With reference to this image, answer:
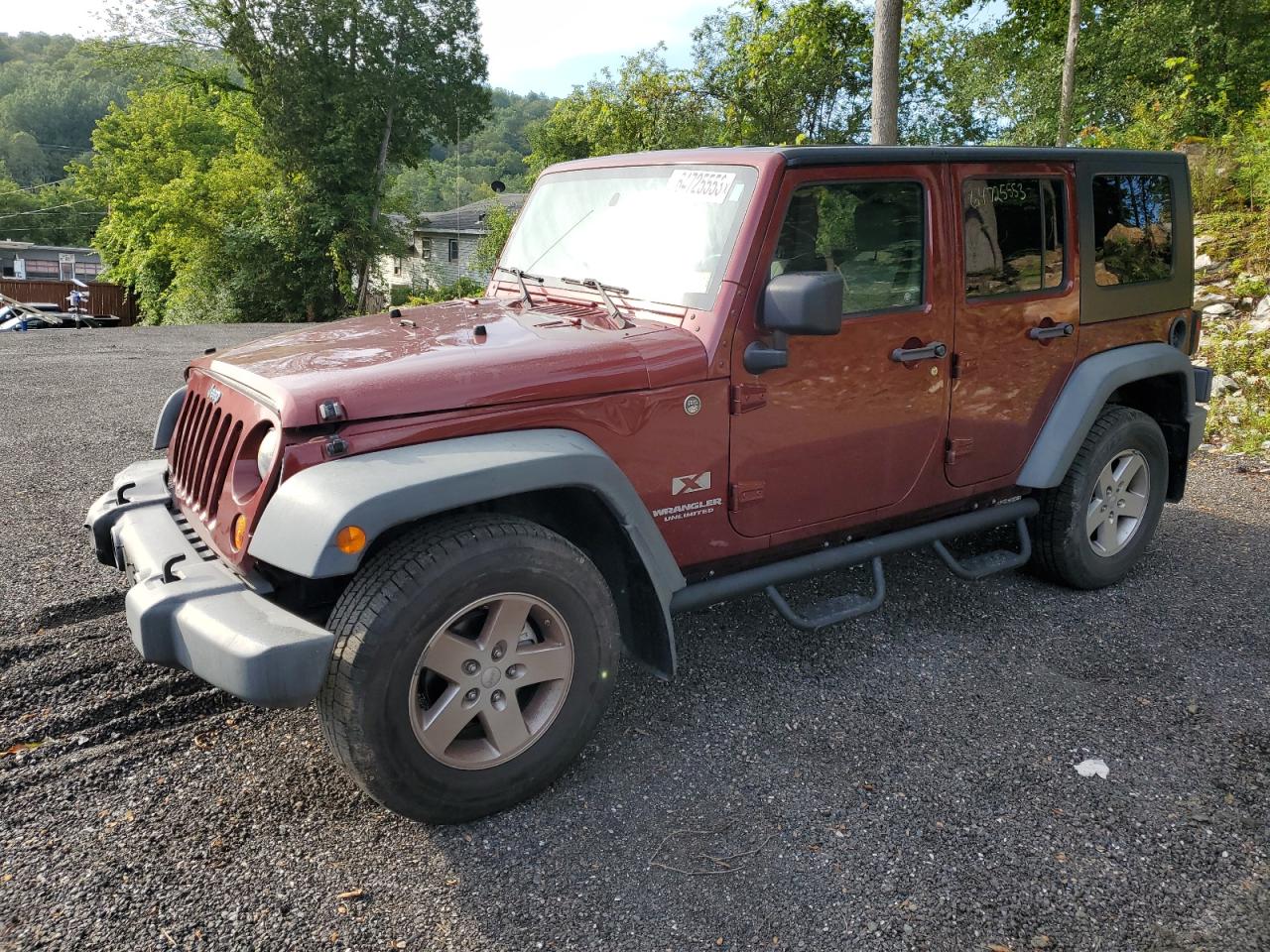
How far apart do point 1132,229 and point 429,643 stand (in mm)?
3865

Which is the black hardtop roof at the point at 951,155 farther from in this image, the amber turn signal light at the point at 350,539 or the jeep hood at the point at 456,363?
the amber turn signal light at the point at 350,539

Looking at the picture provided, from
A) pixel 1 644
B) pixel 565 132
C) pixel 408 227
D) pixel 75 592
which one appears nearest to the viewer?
pixel 1 644

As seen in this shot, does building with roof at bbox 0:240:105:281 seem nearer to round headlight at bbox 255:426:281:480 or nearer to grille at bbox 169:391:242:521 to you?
grille at bbox 169:391:242:521

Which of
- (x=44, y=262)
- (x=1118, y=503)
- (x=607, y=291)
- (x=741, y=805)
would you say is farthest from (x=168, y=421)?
(x=44, y=262)

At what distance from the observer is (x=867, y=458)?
366 cm

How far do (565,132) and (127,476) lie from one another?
42.1m

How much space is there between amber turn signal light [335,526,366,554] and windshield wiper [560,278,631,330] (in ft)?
4.06

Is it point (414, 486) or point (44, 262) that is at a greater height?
point (44, 262)

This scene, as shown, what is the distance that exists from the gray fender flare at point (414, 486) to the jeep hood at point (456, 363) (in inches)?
5.6

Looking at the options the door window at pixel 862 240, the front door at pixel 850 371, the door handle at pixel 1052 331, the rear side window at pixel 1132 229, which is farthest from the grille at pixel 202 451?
the rear side window at pixel 1132 229

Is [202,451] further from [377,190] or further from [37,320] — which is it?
[377,190]

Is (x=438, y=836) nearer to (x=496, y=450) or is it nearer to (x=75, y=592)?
(x=496, y=450)

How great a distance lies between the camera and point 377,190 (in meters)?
31.0

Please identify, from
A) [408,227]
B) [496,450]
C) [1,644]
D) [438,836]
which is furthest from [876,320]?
[408,227]
